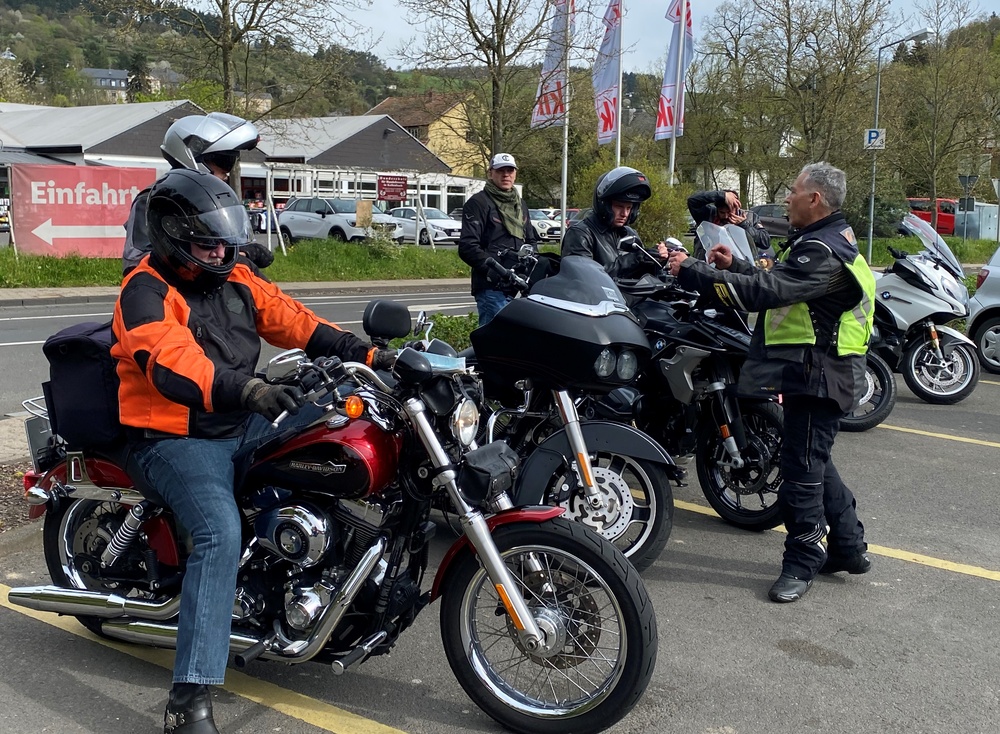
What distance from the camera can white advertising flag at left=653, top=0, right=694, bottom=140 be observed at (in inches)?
801

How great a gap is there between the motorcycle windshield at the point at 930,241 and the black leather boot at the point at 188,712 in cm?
689

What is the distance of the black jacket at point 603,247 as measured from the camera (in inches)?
224

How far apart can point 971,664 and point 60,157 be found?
4577 centimetres

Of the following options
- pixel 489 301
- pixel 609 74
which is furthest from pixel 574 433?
pixel 609 74

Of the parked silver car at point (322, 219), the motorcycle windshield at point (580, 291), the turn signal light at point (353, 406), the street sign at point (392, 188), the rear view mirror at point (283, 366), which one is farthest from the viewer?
the parked silver car at point (322, 219)

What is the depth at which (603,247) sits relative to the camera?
233 inches

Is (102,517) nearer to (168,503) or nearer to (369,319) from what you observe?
(168,503)

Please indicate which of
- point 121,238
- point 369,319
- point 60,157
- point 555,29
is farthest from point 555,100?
point 60,157

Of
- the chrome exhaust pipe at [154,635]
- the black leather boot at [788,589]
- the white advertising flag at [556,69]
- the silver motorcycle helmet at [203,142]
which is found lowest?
the black leather boot at [788,589]

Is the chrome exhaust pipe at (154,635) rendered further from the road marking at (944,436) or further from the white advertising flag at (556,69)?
the white advertising flag at (556,69)

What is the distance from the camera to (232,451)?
3396mm

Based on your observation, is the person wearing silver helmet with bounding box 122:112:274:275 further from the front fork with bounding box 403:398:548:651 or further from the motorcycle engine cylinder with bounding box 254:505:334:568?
the front fork with bounding box 403:398:548:651

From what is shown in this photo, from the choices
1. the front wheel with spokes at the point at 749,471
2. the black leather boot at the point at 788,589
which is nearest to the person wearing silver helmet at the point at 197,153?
the front wheel with spokes at the point at 749,471

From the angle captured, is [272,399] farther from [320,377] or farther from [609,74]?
[609,74]
